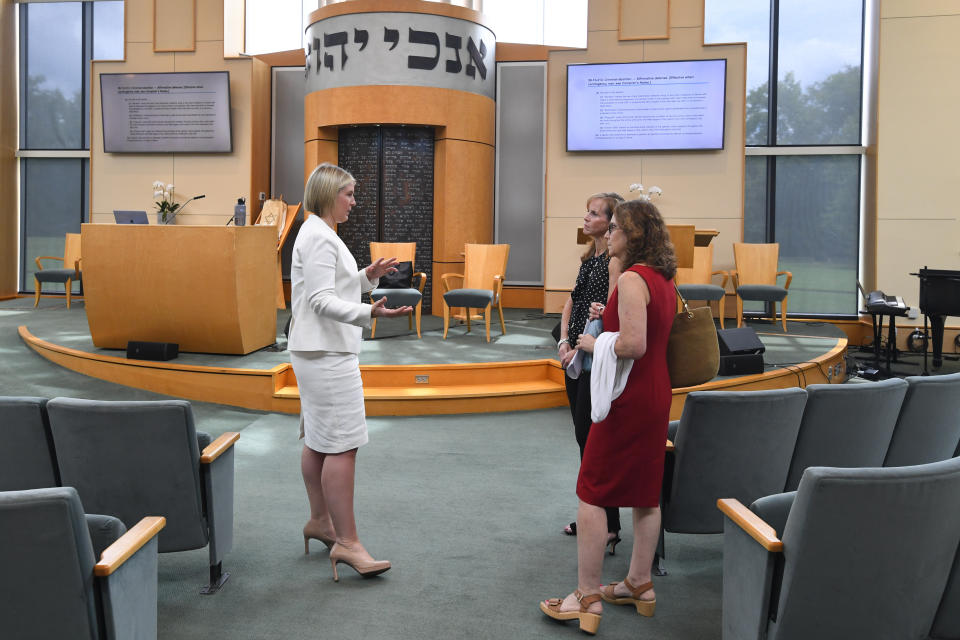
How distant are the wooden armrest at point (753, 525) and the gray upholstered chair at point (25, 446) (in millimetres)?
1962

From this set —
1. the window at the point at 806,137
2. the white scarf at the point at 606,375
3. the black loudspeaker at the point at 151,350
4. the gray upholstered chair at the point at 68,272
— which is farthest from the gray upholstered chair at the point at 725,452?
the gray upholstered chair at the point at 68,272

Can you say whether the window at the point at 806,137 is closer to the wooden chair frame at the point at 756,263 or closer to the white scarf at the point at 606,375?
the wooden chair frame at the point at 756,263

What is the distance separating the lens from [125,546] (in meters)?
1.79

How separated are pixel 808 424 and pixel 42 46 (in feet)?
40.6

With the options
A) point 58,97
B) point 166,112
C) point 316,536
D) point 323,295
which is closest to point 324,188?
point 323,295

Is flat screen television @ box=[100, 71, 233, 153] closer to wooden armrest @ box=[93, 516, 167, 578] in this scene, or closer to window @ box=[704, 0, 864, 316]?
window @ box=[704, 0, 864, 316]

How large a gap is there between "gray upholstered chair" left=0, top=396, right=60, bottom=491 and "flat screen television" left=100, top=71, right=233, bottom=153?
846 centimetres

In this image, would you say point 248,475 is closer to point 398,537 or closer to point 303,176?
point 398,537

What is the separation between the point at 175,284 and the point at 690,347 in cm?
449

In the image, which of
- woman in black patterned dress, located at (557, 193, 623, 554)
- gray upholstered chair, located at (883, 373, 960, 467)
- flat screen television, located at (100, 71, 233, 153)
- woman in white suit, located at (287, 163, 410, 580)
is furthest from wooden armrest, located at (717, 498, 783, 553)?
flat screen television, located at (100, 71, 233, 153)

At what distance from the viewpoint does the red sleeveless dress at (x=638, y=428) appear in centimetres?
242

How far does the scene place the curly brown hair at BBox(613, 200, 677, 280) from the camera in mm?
2422

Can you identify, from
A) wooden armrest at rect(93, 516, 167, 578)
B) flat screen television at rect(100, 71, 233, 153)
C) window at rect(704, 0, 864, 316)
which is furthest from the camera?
flat screen television at rect(100, 71, 233, 153)

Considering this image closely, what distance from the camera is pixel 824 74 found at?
999cm
